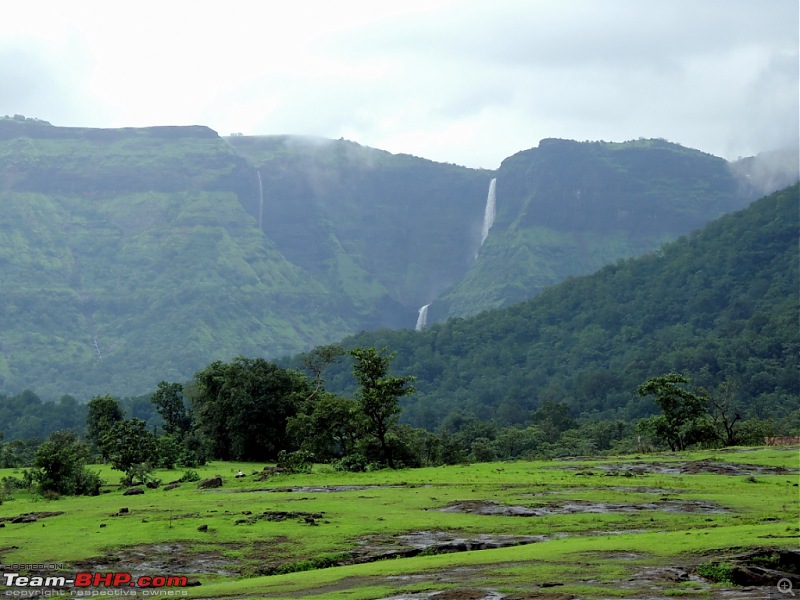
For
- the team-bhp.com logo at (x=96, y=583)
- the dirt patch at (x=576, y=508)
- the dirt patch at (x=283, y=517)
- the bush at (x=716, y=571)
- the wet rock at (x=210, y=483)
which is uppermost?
the bush at (x=716, y=571)

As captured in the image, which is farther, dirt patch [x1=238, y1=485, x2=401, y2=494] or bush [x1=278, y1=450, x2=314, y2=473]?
bush [x1=278, y1=450, x2=314, y2=473]

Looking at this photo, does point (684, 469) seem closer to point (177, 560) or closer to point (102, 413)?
point (177, 560)

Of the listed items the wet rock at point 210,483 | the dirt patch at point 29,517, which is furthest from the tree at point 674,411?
the dirt patch at point 29,517

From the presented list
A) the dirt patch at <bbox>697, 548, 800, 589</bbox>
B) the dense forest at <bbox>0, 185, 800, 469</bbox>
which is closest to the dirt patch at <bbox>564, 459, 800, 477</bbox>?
the dense forest at <bbox>0, 185, 800, 469</bbox>

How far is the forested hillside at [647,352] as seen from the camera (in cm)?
14812

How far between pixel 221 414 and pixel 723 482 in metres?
38.8

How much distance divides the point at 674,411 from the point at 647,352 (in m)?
105

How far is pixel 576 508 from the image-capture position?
35.7m

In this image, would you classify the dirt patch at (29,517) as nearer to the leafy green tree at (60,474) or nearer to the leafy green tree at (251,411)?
the leafy green tree at (60,474)

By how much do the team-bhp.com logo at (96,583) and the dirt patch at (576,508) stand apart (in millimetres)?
13762

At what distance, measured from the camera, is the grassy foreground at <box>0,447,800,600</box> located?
69.4ft

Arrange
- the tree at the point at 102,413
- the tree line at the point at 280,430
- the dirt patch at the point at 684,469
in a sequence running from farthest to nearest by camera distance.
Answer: the tree at the point at 102,413 → the tree line at the point at 280,430 → the dirt patch at the point at 684,469

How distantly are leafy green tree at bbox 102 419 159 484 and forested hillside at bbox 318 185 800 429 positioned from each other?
93.7 meters

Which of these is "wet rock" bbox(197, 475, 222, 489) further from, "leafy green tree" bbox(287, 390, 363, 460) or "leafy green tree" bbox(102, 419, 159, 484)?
"leafy green tree" bbox(287, 390, 363, 460)
